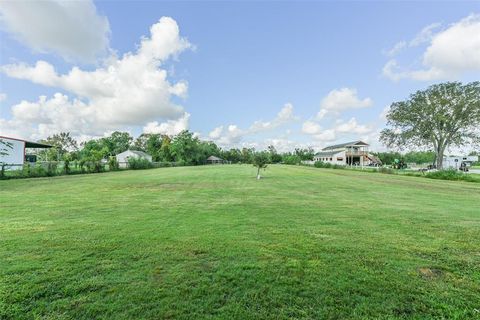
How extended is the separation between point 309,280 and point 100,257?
115 inches

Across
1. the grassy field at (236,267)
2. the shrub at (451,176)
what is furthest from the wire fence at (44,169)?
the shrub at (451,176)

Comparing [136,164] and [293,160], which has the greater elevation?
[293,160]

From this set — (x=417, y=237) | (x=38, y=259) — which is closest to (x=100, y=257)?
(x=38, y=259)

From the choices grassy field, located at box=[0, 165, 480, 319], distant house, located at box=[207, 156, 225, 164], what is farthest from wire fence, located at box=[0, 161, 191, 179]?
distant house, located at box=[207, 156, 225, 164]

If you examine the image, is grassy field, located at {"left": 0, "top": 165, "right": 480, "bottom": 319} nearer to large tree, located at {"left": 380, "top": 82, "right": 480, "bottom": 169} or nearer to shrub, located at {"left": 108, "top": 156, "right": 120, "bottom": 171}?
shrub, located at {"left": 108, "top": 156, "right": 120, "bottom": 171}

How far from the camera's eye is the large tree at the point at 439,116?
106 feet

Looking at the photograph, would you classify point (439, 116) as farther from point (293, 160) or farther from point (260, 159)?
point (293, 160)

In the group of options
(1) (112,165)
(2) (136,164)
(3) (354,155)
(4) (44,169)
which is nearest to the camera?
(4) (44,169)

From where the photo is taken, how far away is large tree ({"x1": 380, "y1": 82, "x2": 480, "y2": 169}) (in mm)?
32312

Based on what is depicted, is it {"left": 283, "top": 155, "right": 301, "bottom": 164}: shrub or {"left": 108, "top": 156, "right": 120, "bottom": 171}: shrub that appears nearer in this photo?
{"left": 108, "top": 156, "right": 120, "bottom": 171}: shrub

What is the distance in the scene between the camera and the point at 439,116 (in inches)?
1294

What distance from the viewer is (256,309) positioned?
8.04 ft

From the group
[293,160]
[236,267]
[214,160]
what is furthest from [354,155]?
[236,267]

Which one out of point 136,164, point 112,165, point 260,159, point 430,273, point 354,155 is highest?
point 354,155
